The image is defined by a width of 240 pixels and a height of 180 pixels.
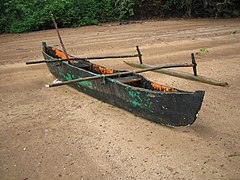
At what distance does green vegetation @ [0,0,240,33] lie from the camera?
602 inches

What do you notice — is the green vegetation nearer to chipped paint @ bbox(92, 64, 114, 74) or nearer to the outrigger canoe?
chipped paint @ bbox(92, 64, 114, 74)

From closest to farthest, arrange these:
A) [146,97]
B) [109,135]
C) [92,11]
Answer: [146,97] < [109,135] < [92,11]

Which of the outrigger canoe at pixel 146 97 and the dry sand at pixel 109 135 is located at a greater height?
the outrigger canoe at pixel 146 97

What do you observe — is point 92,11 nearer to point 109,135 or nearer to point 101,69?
point 101,69

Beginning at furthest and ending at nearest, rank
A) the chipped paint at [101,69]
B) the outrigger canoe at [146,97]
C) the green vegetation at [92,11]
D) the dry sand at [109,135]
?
the green vegetation at [92,11] < the chipped paint at [101,69] < the outrigger canoe at [146,97] < the dry sand at [109,135]

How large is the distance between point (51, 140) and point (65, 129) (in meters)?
0.37

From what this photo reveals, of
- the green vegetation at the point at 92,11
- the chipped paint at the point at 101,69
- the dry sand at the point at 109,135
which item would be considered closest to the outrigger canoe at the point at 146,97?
the chipped paint at the point at 101,69

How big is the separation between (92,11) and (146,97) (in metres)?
13.5

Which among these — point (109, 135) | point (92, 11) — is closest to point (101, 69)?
point (109, 135)

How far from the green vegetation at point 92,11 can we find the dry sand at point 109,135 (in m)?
8.00

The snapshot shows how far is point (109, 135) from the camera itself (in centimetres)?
430

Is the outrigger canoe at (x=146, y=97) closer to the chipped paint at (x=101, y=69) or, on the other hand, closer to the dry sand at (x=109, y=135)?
the chipped paint at (x=101, y=69)

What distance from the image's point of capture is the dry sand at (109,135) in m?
3.50

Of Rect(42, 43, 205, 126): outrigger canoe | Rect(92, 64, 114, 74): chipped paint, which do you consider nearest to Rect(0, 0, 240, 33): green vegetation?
Rect(92, 64, 114, 74): chipped paint
